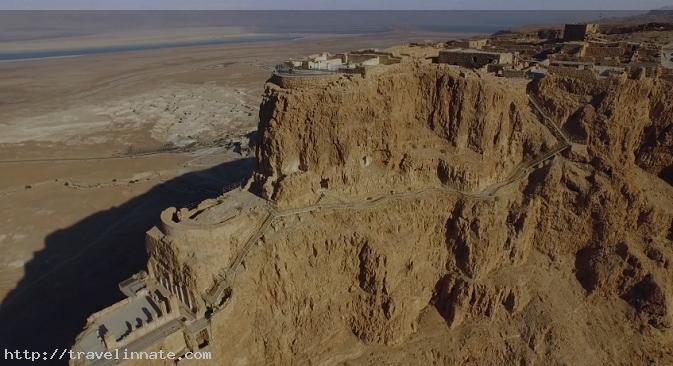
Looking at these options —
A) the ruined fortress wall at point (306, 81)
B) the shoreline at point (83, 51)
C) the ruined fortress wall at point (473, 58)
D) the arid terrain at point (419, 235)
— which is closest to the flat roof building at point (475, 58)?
the ruined fortress wall at point (473, 58)

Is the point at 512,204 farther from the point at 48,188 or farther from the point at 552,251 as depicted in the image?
the point at 48,188

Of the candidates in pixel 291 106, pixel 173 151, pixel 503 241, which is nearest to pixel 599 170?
pixel 503 241

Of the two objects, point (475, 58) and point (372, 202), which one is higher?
point (475, 58)

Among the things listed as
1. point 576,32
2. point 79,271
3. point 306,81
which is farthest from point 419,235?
Answer: point 576,32

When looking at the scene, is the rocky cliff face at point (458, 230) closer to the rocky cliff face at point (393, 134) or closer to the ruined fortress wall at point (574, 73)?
the rocky cliff face at point (393, 134)

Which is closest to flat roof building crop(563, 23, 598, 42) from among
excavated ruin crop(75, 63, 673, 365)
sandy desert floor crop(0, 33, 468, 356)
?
excavated ruin crop(75, 63, 673, 365)

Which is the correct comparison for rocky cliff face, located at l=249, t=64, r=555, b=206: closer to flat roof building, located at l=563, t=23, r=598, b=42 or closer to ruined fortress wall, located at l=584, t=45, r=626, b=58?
ruined fortress wall, located at l=584, t=45, r=626, b=58

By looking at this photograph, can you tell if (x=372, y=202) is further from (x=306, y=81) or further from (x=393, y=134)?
(x=306, y=81)
